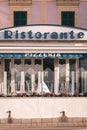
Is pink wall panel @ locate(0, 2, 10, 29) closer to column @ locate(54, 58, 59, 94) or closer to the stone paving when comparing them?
column @ locate(54, 58, 59, 94)

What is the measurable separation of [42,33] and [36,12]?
8123 mm

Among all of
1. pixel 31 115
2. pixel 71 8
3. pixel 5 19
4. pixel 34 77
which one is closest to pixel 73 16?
pixel 71 8

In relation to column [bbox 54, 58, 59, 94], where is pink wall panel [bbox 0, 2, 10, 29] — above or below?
above

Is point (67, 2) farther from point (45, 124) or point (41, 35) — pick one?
point (45, 124)

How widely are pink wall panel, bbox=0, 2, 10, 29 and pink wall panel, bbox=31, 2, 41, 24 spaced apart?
165 cm

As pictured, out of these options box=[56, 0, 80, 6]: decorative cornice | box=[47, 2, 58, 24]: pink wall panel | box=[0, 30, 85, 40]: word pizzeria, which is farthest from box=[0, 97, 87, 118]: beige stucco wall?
box=[56, 0, 80, 6]: decorative cornice

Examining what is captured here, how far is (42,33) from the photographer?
3425 cm

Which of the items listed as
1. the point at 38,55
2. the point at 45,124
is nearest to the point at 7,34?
the point at 38,55

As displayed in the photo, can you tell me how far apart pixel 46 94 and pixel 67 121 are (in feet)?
7.25

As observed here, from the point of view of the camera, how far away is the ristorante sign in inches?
1344

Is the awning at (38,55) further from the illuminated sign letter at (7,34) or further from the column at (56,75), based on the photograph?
the column at (56,75)

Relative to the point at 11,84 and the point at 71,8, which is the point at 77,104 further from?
the point at 71,8

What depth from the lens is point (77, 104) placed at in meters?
32.7

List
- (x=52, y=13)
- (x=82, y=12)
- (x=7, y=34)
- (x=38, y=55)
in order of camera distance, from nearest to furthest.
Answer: (x=38, y=55), (x=7, y=34), (x=82, y=12), (x=52, y=13)
